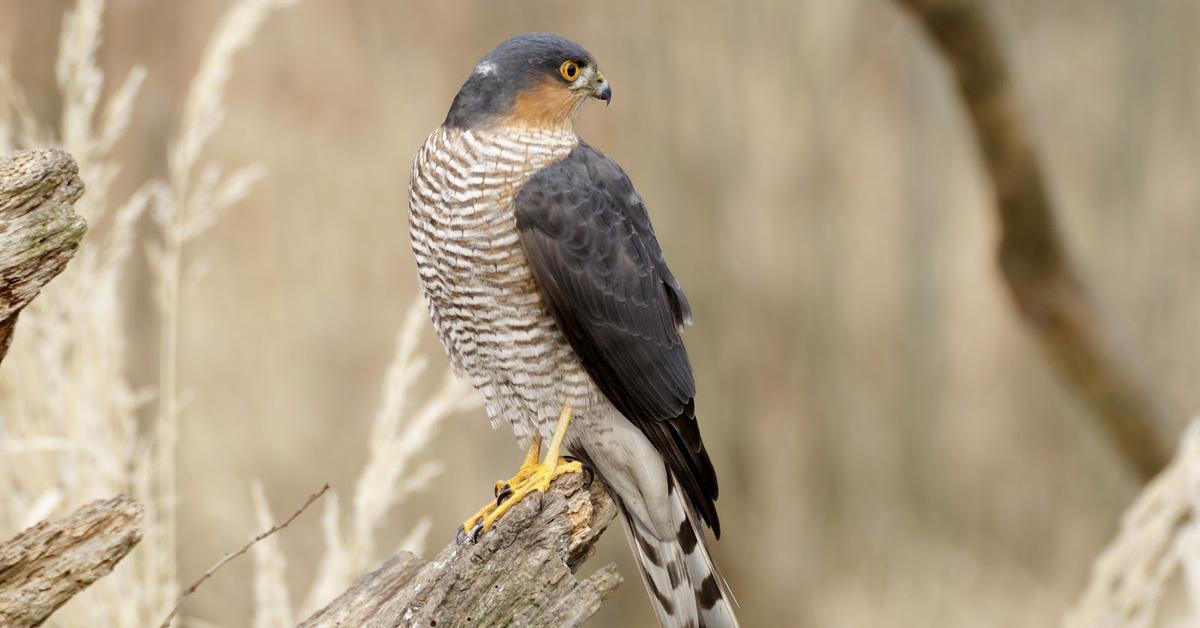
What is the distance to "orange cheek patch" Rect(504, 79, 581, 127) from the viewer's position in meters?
2.53

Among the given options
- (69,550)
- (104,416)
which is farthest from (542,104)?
(69,550)

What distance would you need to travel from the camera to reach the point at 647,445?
269 centimetres

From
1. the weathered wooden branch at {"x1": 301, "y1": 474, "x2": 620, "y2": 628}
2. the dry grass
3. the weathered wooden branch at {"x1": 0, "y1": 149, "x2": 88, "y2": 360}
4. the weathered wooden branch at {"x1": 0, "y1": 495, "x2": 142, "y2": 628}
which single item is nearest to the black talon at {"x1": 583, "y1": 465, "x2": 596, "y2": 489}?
the dry grass

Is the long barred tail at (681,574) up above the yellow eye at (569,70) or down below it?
below

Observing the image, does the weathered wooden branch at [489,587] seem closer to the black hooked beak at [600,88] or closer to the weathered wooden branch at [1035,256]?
the black hooked beak at [600,88]

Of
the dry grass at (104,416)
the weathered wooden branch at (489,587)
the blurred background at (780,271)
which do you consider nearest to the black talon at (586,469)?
the dry grass at (104,416)

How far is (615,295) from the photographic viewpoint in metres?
2.55

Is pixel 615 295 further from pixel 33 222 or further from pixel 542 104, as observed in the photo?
pixel 33 222

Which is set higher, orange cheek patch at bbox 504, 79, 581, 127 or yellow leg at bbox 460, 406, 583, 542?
orange cheek patch at bbox 504, 79, 581, 127

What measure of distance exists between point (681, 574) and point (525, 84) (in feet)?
3.70

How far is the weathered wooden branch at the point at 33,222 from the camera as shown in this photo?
1715 mm

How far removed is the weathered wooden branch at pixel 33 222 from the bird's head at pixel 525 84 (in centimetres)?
93

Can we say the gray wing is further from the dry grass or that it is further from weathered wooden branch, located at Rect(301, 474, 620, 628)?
weathered wooden branch, located at Rect(301, 474, 620, 628)

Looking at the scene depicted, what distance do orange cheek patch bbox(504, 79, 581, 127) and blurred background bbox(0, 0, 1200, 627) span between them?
2133 mm
